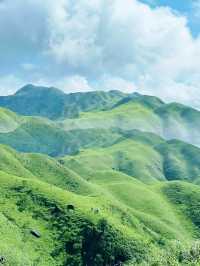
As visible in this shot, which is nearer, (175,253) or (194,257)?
(194,257)

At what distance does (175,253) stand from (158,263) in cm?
2464

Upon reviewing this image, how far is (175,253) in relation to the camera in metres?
197

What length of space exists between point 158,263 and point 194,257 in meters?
15.7

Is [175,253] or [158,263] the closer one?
[158,263]

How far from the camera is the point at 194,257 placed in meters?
182

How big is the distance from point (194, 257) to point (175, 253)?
15.0 metres
